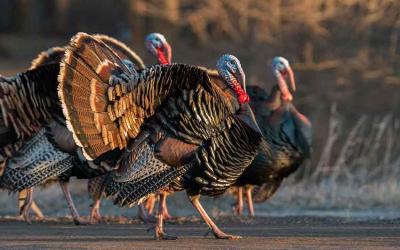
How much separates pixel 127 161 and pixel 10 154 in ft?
7.83

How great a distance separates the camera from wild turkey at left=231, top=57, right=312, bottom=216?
442 inches

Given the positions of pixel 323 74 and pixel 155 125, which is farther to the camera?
pixel 323 74

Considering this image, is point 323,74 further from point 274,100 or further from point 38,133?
point 38,133

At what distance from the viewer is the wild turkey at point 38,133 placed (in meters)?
10.8

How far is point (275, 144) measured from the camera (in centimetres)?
1153

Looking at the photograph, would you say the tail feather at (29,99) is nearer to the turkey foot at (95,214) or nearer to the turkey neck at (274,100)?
the turkey foot at (95,214)

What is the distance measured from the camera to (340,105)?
68.0 feet

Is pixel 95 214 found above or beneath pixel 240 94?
beneath

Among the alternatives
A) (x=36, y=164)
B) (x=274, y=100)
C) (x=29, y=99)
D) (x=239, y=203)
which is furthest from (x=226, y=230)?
(x=29, y=99)

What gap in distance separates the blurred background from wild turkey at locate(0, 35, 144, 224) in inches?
82.9

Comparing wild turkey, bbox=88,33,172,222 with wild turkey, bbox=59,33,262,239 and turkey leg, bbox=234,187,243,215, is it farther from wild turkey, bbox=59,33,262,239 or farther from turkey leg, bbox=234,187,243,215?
wild turkey, bbox=59,33,262,239

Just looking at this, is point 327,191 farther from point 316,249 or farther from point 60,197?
point 316,249

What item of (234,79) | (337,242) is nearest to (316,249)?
(337,242)

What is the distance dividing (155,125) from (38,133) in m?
2.19
